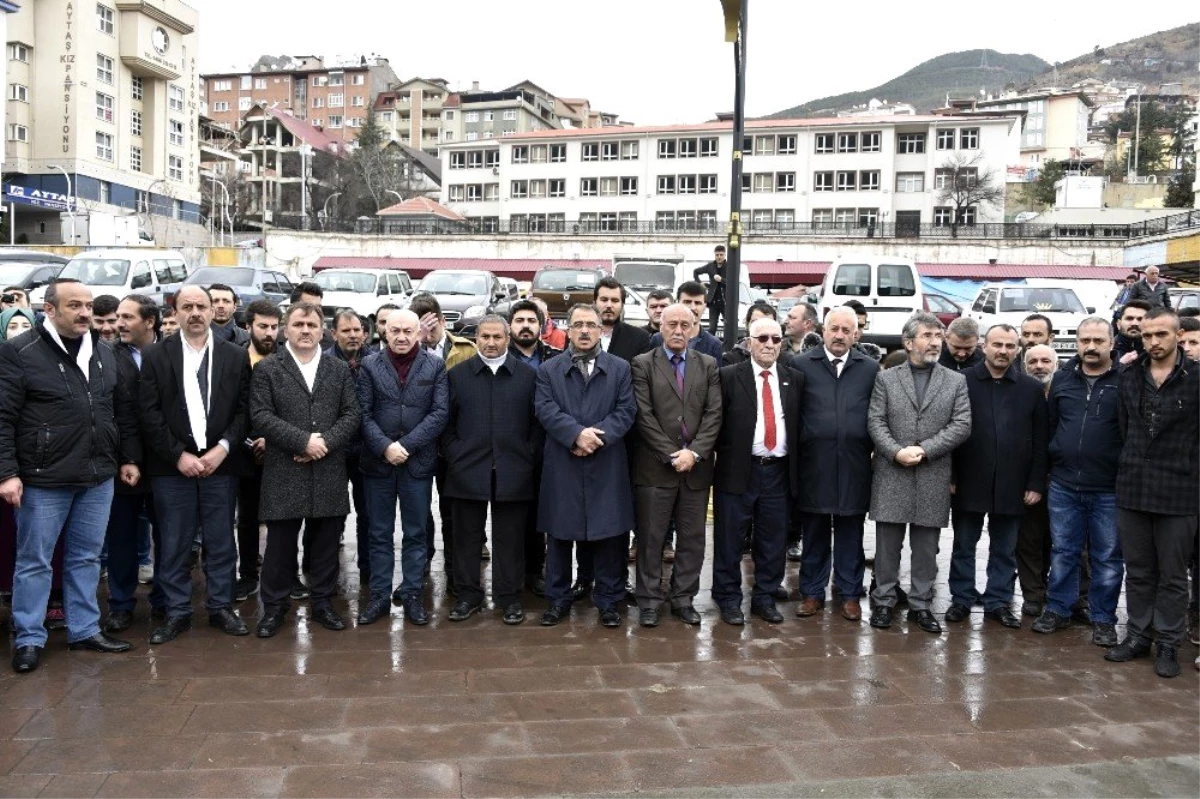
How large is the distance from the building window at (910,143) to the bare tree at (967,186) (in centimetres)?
200

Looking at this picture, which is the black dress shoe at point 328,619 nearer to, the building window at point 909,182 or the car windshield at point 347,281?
the car windshield at point 347,281

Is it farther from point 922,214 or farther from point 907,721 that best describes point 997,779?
point 922,214

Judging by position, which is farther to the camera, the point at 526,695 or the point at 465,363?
the point at 465,363

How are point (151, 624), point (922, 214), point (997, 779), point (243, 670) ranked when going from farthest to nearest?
point (922, 214) → point (151, 624) → point (243, 670) → point (997, 779)

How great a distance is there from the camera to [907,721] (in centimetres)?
500

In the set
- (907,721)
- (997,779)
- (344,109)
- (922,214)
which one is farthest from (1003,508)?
(344,109)

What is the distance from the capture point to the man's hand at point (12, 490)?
548cm

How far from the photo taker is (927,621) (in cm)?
662

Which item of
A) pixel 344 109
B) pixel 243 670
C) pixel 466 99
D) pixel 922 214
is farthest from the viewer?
pixel 344 109

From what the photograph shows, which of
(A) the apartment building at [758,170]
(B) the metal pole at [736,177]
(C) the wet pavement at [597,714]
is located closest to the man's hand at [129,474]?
(C) the wet pavement at [597,714]

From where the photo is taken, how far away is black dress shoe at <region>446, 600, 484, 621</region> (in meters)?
6.59

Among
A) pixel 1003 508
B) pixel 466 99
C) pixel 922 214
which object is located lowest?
pixel 1003 508

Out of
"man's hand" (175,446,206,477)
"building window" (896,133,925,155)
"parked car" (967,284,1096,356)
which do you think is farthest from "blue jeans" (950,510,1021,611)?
"building window" (896,133,925,155)

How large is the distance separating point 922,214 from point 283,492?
63.4 metres
